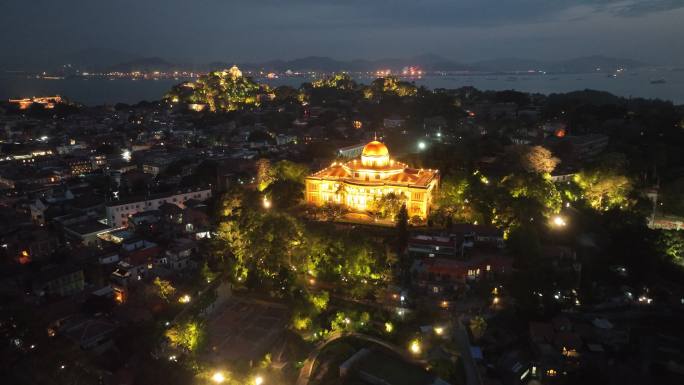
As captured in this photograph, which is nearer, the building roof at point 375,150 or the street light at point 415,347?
the street light at point 415,347

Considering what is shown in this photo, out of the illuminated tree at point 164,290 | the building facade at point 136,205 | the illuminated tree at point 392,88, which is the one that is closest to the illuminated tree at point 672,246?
the illuminated tree at point 164,290

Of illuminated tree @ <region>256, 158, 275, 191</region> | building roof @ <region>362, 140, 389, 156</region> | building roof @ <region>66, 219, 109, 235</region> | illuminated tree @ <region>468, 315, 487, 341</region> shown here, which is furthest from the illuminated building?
building roof @ <region>66, 219, 109, 235</region>

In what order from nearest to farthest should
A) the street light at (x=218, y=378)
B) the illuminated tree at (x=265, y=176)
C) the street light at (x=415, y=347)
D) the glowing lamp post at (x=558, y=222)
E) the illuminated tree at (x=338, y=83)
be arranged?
1. the street light at (x=218, y=378)
2. the street light at (x=415, y=347)
3. the glowing lamp post at (x=558, y=222)
4. the illuminated tree at (x=265, y=176)
5. the illuminated tree at (x=338, y=83)

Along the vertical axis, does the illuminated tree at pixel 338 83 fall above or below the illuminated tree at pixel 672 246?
above

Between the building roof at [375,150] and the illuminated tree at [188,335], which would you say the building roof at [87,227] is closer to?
the illuminated tree at [188,335]

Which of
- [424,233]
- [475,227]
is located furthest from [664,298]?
[424,233]

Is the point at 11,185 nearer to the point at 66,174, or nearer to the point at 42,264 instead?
the point at 66,174
